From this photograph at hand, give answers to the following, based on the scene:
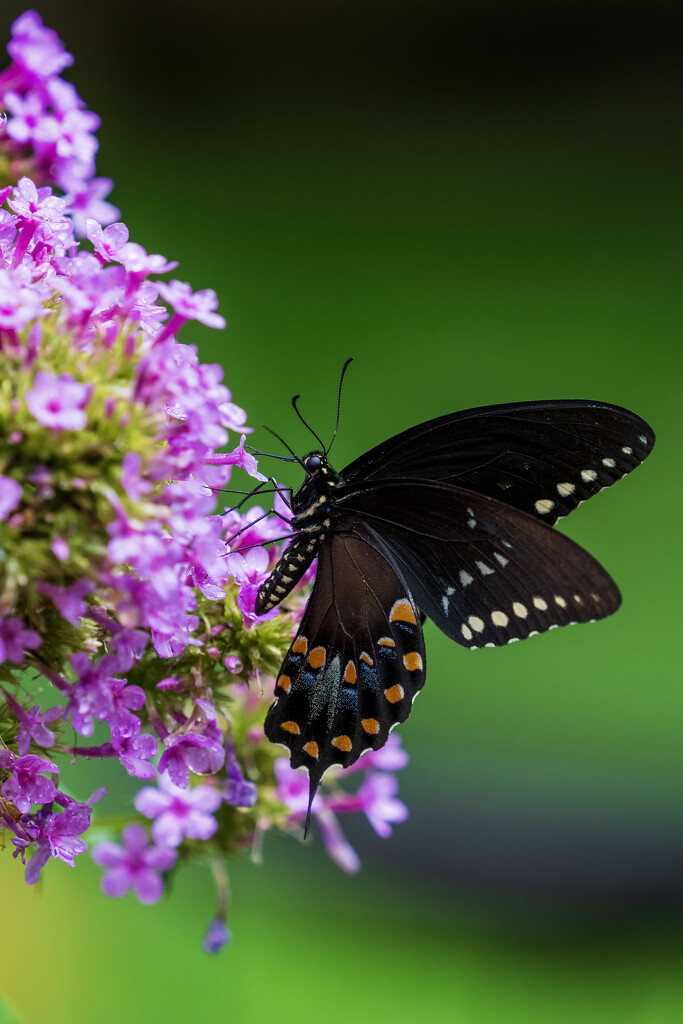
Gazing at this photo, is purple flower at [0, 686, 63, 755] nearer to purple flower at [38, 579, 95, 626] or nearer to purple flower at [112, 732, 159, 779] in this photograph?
purple flower at [112, 732, 159, 779]

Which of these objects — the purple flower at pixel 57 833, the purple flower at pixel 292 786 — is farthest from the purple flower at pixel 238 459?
the purple flower at pixel 292 786

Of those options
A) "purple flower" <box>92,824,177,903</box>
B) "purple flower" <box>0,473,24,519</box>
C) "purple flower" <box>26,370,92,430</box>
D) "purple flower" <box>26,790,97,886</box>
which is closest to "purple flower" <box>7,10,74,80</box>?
"purple flower" <box>26,370,92,430</box>

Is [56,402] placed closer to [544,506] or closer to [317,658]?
[317,658]

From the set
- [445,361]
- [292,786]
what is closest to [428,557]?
[292,786]

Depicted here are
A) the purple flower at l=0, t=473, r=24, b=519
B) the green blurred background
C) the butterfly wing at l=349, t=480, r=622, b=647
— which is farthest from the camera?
the green blurred background

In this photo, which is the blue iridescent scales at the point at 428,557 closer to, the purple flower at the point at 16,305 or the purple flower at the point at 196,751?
the purple flower at the point at 196,751

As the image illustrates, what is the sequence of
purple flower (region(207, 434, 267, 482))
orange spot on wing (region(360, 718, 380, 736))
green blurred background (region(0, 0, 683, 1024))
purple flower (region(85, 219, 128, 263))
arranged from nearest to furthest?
purple flower (region(85, 219, 128, 263)), purple flower (region(207, 434, 267, 482)), orange spot on wing (region(360, 718, 380, 736)), green blurred background (region(0, 0, 683, 1024))

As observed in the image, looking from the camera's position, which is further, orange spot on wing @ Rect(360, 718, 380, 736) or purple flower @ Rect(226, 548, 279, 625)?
orange spot on wing @ Rect(360, 718, 380, 736)
